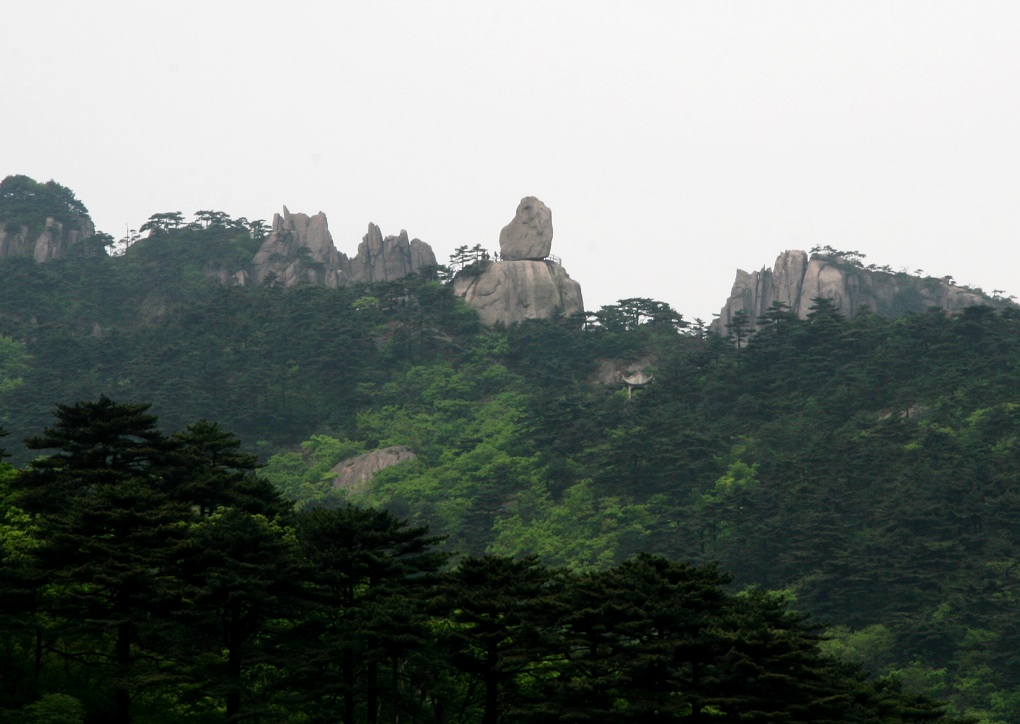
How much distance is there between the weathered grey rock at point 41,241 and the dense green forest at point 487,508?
3.72m

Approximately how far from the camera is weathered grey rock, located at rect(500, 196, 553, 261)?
98312 millimetres

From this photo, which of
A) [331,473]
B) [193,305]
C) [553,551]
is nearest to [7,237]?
[193,305]

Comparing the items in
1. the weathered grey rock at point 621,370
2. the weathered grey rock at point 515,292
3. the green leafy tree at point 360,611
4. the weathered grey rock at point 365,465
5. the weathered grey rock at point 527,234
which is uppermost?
the weathered grey rock at point 527,234

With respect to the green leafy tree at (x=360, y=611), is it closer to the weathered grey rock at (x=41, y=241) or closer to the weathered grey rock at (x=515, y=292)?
the weathered grey rock at (x=515, y=292)

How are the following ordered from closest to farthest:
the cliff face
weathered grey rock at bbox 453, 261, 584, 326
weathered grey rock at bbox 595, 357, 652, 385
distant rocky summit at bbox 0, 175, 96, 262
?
weathered grey rock at bbox 595, 357, 652, 385, weathered grey rock at bbox 453, 261, 584, 326, the cliff face, distant rocky summit at bbox 0, 175, 96, 262

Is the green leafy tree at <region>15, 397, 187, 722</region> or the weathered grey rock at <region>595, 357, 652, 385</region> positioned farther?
the weathered grey rock at <region>595, 357, 652, 385</region>

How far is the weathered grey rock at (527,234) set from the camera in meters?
98.3

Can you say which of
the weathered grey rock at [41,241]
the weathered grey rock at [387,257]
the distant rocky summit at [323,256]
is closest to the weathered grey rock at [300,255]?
the distant rocky summit at [323,256]

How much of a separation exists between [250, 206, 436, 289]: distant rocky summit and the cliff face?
27086 mm

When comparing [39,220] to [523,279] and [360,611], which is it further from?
[360,611]

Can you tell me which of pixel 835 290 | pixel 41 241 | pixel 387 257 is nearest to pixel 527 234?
pixel 387 257

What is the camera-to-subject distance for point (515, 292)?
318 feet

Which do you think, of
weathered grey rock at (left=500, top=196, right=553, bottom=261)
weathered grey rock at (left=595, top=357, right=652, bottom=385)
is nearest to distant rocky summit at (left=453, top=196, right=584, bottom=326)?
weathered grey rock at (left=500, top=196, right=553, bottom=261)

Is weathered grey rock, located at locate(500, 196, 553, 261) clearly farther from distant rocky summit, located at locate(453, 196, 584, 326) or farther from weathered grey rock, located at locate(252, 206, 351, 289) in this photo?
weathered grey rock, located at locate(252, 206, 351, 289)
